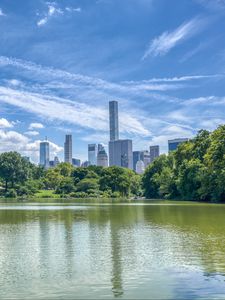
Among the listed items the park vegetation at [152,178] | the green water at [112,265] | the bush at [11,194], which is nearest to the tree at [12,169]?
the park vegetation at [152,178]

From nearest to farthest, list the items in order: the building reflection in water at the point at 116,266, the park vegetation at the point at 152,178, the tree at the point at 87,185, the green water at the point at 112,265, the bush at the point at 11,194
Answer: the green water at the point at 112,265, the building reflection in water at the point at 116,266, the park vegetation at the point at 152,178, the bush at the point at 11,194, the tree at the point at 87,185

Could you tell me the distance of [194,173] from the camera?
8500cm

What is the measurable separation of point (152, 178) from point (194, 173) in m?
33.5

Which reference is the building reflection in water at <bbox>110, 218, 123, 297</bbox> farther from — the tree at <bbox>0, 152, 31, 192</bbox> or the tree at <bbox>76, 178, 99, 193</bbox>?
the tree at <bbox>0, 152, 31, 192</bbox>

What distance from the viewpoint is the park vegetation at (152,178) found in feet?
250

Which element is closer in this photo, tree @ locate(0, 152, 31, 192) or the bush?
the bush

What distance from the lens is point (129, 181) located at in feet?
462

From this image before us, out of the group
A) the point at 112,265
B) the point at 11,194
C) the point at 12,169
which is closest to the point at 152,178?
the point at 11,194

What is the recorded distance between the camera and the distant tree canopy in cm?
7338

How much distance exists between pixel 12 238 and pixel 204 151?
74951mm

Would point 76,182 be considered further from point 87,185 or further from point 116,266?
point 116,266

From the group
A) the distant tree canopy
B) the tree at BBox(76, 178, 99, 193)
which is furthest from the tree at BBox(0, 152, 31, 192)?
the distant tree canopy

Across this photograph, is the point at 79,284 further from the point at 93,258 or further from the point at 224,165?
the point at 224,165

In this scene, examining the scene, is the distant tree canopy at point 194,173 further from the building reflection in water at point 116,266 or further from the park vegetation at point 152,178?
the building reflection in water at point 116,266
